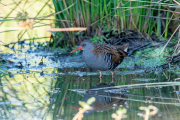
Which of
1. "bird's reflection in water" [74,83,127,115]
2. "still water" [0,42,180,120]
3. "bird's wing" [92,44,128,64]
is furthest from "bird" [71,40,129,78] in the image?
"bird's reflection in water" [74,83,127,115]

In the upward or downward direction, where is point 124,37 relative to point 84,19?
downward

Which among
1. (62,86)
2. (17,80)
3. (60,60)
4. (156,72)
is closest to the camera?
(62,86)

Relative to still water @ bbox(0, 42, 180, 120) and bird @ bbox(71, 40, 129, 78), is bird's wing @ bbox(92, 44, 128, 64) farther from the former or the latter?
still water @ bbox(0, 42, 180, 120)

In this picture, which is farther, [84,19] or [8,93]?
[84,19]

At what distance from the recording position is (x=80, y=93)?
3.38 m

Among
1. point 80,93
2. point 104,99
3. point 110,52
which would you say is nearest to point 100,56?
point 110,52

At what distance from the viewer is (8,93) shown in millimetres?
3371

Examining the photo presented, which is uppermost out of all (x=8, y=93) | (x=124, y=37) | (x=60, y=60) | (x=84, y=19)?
(x=84, y=19)

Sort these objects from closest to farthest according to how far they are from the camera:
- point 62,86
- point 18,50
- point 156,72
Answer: point 62,86 < point 156,72 < point 18,50

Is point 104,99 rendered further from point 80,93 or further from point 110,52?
point 110,52

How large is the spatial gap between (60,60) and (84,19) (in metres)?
1.19

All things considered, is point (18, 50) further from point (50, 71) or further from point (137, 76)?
point (137, 76)

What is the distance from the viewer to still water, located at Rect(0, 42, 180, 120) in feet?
8.62

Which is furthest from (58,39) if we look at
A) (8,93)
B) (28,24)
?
(28,24)
